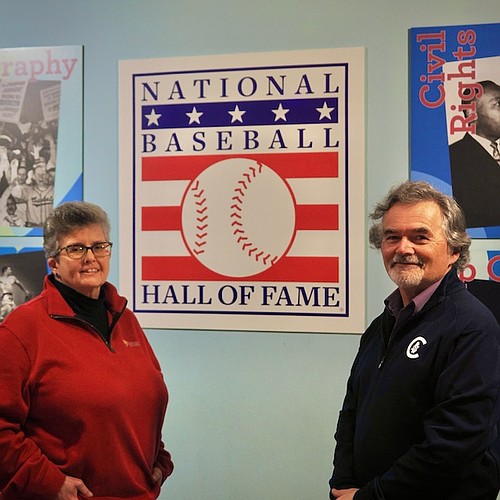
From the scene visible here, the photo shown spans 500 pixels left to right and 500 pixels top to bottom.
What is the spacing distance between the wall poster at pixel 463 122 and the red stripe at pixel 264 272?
45 cm

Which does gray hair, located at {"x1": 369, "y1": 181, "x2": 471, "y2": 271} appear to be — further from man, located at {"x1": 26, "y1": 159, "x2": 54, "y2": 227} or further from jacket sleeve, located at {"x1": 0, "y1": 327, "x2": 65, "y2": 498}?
man, located at {"x1": 26, "y1": 159, "x2": 54, "y2": 227}

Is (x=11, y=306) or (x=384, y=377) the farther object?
(x=11, y=306)

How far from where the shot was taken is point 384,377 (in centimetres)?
184

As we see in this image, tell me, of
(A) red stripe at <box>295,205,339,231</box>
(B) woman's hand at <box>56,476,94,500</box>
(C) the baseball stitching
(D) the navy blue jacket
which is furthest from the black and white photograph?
(D) the navy blue jacket

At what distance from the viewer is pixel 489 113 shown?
8.58ft

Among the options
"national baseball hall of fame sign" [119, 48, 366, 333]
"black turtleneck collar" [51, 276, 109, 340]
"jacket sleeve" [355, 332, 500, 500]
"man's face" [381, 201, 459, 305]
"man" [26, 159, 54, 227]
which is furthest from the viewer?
"man" [26, 159, 54, 227]

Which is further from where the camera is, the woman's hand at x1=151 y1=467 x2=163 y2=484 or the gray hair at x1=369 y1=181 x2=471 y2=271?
the woman's hand at x1=151 y1=467 x2=163 y2=484

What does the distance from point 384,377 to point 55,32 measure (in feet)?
6.29

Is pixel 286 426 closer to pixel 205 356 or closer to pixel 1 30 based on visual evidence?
pixel 205 356

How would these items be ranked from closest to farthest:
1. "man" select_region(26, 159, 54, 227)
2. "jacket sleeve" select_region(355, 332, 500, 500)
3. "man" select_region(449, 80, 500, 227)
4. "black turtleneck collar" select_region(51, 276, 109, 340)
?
"jacket sleeve" select_region(355, 332, 500, 500), "black turtleneck collar" select_region(51, 276, 109, 340), "man" select_region(449, 80, 500, 227), "man" select_region(26, 159, 54, 227)

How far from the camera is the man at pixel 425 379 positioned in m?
1.69

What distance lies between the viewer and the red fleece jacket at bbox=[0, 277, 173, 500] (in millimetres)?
1919

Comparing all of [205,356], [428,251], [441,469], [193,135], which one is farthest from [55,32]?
[441,469]

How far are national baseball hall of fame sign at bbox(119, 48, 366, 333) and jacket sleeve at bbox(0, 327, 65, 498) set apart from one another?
0.97 m
